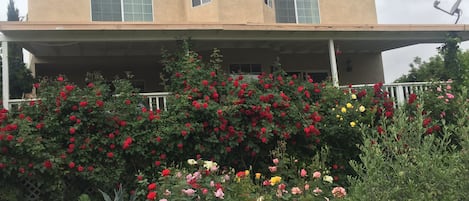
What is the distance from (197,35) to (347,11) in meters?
6.90

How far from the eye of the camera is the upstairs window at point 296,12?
47.6 ft

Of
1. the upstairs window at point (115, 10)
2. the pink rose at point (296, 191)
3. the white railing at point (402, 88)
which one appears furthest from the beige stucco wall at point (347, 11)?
the pink rose at point (296, 191)

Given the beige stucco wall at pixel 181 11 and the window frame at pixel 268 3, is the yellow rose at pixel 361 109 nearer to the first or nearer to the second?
the beige stucco wall at pixel 181 11

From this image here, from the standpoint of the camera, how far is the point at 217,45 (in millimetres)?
11359

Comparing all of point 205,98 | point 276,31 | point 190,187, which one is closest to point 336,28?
point 276,31

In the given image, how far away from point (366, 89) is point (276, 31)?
7.73 ft

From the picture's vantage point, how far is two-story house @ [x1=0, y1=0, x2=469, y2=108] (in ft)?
30.5

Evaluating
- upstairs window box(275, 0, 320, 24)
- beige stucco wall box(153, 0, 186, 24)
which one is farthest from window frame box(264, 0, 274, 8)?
beige stucco wall box(153, 0, 186, 24)

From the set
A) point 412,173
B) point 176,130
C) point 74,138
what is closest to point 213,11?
point 176,130

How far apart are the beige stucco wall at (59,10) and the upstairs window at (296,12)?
5.73 m

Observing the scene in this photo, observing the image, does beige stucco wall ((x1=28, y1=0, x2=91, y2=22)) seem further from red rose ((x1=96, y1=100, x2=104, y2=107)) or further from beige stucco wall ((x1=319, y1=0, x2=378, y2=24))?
beige stucco wall ((x1=319, y1=0, x2=378, y2=24))

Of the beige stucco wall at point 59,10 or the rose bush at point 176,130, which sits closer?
the rose bush at point 176,130

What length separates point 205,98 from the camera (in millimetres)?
7281

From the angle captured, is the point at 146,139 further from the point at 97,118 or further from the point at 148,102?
the point at 148,102
